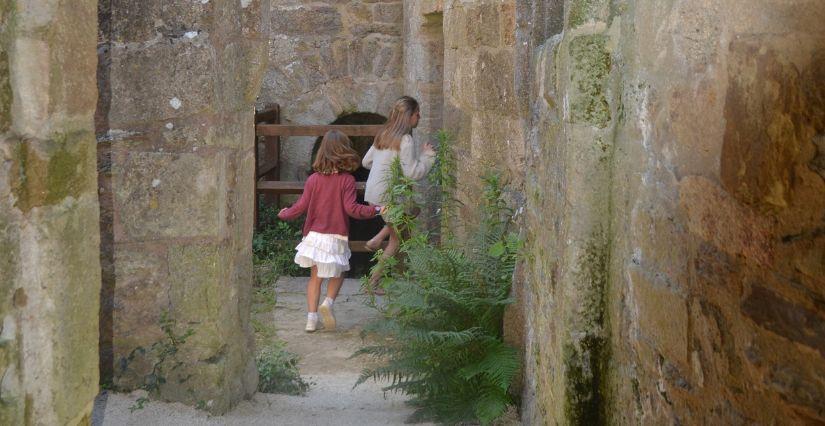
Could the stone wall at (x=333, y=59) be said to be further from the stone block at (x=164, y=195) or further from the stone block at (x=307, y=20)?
the stone block at (x=164, y=195)

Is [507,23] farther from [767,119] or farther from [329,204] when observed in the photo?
[767,119]

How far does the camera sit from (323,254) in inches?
255

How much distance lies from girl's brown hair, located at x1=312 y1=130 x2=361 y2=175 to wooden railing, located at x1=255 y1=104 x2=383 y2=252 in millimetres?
1514

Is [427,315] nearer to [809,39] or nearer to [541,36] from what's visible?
[541,36]

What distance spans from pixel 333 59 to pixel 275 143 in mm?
859

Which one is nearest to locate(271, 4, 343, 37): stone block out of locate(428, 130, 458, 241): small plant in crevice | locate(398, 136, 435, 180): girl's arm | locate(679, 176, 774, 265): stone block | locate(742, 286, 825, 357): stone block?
locate(398, 136, 435, 180): girl's arm

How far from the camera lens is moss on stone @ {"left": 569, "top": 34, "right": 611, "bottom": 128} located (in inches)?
99.3

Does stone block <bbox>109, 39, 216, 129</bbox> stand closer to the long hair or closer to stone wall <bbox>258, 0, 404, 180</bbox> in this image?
the long hair

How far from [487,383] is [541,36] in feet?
4.80

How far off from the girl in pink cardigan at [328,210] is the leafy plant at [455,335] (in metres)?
1.78

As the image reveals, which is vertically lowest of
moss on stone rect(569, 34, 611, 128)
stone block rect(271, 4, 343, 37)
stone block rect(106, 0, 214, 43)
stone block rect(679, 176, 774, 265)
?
stone block rect(679, 176, 774, 265)

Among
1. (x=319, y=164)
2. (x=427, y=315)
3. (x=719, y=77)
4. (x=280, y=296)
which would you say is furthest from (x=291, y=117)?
(x=719, y=77)

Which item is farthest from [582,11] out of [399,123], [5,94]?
[399,123]

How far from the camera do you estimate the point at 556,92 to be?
2.86 metres
